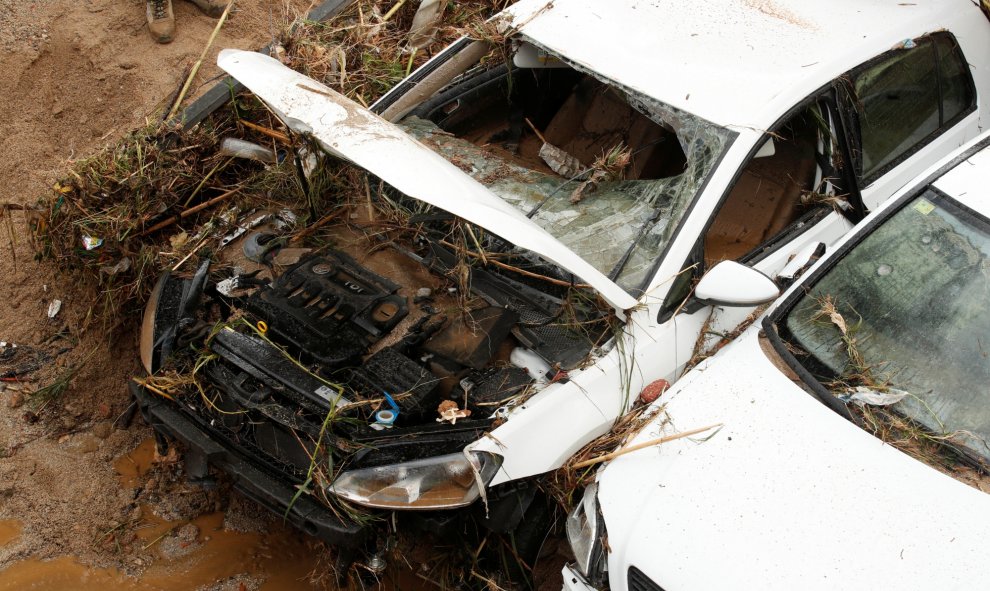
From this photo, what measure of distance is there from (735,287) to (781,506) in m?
0.86

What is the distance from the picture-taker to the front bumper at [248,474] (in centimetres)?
280

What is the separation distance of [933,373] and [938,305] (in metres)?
0.27

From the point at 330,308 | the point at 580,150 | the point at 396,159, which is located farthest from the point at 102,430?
the point at 580,150

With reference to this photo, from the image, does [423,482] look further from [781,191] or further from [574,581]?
[781,191]

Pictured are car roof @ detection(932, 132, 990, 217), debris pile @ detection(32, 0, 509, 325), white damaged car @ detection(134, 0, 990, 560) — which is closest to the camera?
white damaged car @ detection(134, 0, 990, 560)

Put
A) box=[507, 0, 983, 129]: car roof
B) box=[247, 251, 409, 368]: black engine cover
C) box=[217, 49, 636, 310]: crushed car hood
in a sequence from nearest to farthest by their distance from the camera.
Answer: box=[217, 49, 636, 310]: crushed car hood < box=[247, 251, 409, 368]: black engine cover < box=[507, 0, 983, 129]: car roof

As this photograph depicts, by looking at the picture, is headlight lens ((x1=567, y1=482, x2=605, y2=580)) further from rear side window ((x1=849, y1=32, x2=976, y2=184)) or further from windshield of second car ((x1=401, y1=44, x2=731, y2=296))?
rear side window ((x1=849, y1=32, x2=976, y2=184))

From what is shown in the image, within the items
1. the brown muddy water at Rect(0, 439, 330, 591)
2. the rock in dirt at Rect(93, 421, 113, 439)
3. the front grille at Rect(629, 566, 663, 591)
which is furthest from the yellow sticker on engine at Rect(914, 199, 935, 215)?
the rock in dirt at Rect(93, 421, 113, 439)

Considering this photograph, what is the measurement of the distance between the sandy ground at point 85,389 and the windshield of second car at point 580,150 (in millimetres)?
1928

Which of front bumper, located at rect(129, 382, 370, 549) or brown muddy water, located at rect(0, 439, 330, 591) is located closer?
front bumper, located at rect(129, 382, 370, 549)

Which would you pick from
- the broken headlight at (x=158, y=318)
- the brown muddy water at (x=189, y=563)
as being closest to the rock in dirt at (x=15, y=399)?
the brown muddy water at (x=189, y=563)

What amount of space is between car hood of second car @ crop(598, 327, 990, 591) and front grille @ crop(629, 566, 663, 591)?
0.9 inches

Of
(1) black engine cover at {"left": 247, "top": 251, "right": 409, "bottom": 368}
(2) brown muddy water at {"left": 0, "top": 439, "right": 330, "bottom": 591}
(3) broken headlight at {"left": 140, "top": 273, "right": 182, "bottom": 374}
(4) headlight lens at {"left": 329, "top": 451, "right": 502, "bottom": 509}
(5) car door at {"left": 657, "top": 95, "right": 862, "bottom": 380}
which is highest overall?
(5) car door at {"left": 657, "top": 95, "right": 862, "bottom": 380}

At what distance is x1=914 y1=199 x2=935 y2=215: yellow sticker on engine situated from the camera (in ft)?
10.2
